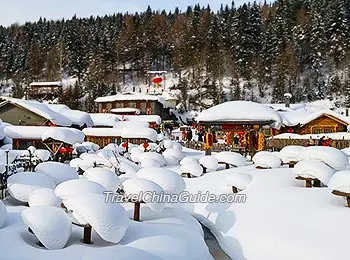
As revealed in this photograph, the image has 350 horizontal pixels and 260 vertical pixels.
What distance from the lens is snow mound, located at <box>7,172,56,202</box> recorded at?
9625 millimetres

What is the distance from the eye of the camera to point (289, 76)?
2028 inches

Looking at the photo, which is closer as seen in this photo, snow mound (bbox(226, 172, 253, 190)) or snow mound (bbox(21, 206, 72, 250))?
snow mound (bbox(21, 206, 72, 250))

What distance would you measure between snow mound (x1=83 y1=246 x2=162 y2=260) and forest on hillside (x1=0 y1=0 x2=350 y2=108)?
42.0 meters

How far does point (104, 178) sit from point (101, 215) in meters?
2.99

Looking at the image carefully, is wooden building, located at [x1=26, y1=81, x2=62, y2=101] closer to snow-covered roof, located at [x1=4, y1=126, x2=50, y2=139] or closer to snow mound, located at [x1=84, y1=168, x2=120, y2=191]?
snow-covered roof, located at [x1=4, y1=126, x2=50, y2=139]

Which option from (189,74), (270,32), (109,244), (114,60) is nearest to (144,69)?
(114,60)

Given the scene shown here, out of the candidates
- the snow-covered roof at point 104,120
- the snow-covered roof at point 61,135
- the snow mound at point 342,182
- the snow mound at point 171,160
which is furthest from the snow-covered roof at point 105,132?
the snow mound at point 342,182

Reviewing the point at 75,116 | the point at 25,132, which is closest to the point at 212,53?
the point at 75,116

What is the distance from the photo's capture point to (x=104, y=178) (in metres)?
10.2

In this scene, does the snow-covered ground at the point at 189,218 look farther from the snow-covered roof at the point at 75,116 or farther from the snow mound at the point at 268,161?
the snow-covered roof at the point at 75,116

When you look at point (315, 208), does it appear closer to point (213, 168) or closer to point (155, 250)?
point (155, 250)

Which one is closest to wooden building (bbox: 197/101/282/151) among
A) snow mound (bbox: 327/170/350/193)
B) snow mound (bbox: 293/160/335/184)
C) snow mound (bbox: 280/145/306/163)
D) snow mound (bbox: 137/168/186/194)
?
snow mound (bbox: 280/145/306/163)

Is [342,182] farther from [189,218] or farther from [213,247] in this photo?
[189,218]

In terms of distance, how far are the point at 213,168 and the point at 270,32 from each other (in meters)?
43.7
